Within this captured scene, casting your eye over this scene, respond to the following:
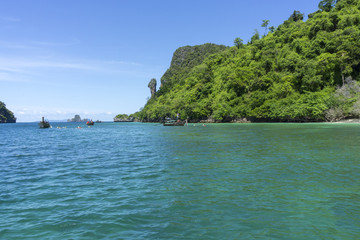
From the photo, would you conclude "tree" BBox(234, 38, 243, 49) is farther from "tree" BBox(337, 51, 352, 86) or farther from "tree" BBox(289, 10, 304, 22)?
"tree" BBox(337, 51, 352, 86)

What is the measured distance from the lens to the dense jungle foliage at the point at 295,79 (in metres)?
82.4

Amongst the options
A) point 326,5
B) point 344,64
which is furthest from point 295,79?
point 326,5

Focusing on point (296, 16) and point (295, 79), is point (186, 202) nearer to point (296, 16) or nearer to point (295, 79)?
point (295, 79)

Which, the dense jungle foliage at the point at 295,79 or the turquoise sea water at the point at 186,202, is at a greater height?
the dense jungle foliage at the point at 295,79

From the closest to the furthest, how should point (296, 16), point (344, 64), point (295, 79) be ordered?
point (344, 64) < point (295, 79) < point (296, 16)

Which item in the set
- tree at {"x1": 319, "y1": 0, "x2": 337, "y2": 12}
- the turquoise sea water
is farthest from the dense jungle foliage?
the turquoise sea water

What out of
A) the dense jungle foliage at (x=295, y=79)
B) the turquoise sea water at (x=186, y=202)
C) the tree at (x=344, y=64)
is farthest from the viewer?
the tree at (x=344, y=64)

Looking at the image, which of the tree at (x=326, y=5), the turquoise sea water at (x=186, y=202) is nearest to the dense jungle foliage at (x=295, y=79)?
the tree at (x=326, y=5)

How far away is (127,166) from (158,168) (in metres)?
2.59

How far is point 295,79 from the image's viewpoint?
10088 centimetres

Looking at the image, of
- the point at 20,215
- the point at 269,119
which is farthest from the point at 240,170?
the point at 269,119

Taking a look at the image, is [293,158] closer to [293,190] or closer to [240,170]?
[240,170]

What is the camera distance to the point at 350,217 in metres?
7.14

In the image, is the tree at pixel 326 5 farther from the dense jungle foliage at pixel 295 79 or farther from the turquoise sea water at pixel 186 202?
the turquoise sea water at pixel 186 202
